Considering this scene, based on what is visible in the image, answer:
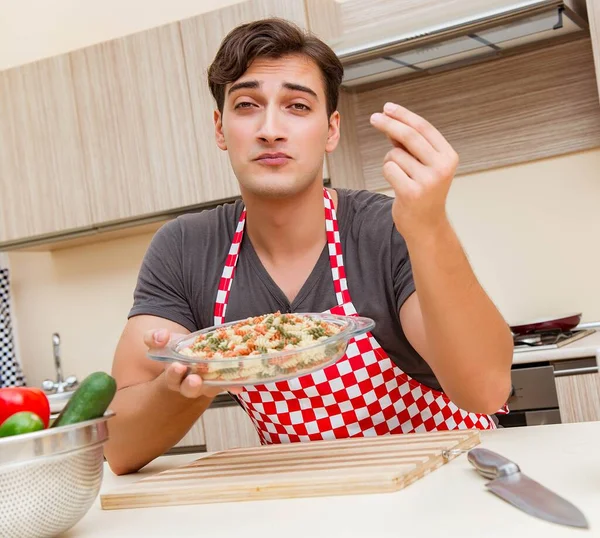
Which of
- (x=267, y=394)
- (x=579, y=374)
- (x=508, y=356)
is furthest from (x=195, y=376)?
(x=579, y=374)

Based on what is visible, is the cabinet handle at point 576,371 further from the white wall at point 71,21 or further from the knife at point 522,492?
the white wall at point 71,21

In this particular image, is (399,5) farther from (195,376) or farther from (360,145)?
(195,376)

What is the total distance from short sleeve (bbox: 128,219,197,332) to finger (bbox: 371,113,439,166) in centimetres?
71

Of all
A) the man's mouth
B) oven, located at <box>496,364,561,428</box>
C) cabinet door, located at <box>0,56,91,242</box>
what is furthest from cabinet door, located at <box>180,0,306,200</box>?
the man's mouth

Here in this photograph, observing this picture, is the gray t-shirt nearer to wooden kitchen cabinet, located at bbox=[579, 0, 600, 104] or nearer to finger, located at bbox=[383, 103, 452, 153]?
finger, located at bbox=[383, 103, 452, 153]

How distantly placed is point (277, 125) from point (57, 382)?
2221 mm

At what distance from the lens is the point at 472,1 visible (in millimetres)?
2609

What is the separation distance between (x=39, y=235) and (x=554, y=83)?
6.48ft

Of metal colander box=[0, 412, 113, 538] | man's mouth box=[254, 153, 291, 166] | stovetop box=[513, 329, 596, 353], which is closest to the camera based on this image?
metal colander box=[0, 412, 113, 538]

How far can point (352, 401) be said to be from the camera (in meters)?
1.48

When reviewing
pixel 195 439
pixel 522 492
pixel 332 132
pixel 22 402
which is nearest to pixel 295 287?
pixel 332 132

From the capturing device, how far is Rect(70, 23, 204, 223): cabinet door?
119 inches

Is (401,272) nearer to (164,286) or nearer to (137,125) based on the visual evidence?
(164,286)

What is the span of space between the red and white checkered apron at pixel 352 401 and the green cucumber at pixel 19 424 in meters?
0.57
